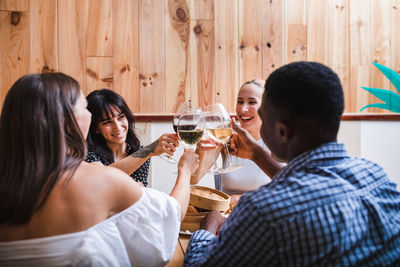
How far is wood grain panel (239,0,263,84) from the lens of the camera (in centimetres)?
261

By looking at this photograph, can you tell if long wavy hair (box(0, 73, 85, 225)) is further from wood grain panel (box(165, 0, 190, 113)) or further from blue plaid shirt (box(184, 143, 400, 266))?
wood grain panel (box(165, 0, 190, 113))

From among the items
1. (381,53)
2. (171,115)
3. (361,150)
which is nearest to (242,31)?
(171,115)

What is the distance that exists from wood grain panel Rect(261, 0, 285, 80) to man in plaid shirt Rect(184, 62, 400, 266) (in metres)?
1.89

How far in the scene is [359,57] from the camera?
2.79 metres

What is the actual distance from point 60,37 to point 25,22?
246 mm

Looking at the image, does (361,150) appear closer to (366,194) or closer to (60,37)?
(366,194)

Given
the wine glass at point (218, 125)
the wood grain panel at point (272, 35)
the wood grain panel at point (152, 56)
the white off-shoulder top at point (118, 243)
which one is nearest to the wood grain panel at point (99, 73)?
the wood grain panel at point (152, 56)

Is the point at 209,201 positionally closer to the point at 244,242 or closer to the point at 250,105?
the point at 244,242

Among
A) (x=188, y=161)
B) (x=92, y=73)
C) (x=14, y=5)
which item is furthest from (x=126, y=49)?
(x=188, y=161)

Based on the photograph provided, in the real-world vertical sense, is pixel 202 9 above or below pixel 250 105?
above

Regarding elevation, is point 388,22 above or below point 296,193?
above

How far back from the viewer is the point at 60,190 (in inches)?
29.6

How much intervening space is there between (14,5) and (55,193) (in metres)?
2.06

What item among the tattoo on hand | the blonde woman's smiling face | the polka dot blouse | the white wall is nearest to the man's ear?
the tattoo on hand
